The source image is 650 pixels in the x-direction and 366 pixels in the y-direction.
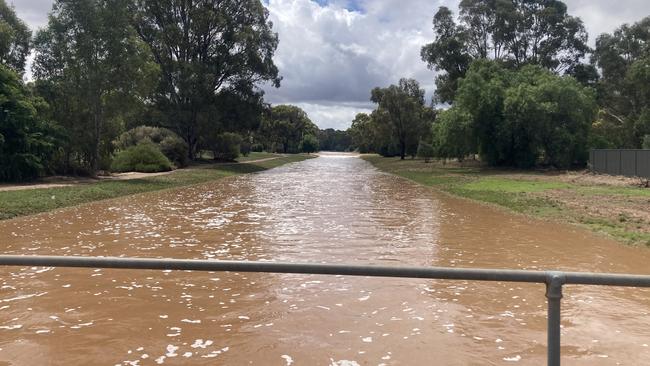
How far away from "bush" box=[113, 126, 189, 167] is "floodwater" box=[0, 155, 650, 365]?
31.0 m

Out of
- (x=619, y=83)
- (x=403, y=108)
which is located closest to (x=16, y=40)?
(x=403, y=108)

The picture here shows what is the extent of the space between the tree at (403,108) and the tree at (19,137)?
52.2 metres

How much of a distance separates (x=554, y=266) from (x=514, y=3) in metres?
59.9

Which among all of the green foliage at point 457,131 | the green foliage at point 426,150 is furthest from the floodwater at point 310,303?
the green foliage at point 426,150

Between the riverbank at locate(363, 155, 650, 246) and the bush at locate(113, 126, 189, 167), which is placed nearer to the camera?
the riverbank at locate(363, 155, 650, 246)

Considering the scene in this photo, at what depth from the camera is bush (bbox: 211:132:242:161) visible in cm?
5972

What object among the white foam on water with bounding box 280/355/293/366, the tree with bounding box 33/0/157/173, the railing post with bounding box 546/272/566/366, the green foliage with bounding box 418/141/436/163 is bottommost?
the white foam on water with bounding box 280/355/293/366

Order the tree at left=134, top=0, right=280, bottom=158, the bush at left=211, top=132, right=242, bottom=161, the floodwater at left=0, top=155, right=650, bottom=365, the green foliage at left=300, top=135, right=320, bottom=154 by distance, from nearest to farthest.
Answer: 1. the floodwater at left=0, top=155, right=650, bottom=365
2. the tree at left=134, top=0, right=280, bottom=158
3. the bush at left=211, top=132, right=242, bottom=161
4. the green foliage at left=300, top=135, right=320, bottom=154

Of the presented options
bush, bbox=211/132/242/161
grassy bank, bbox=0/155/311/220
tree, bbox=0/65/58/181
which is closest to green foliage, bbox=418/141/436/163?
bush, bbox=211/132/242/161

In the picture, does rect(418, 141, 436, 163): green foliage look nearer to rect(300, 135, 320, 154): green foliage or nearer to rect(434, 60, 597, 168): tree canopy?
rect(434, 60, 597, 168): tree canopy

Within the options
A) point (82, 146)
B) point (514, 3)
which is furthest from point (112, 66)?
point (514, 3)

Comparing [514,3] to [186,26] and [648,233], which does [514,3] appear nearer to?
[186,26]

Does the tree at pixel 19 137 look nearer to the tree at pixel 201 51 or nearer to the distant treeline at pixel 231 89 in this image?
the distant treeline at pixel 231 89

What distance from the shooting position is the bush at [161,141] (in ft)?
145
